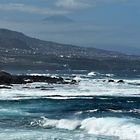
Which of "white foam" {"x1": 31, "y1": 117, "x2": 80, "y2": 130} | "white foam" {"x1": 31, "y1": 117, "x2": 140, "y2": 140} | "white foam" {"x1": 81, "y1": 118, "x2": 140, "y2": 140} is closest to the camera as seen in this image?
"white foam" {"x1": 81, "y1": 118, "x2": 140, "y2": 140}

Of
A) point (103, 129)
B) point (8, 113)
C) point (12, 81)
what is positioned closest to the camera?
point (103, 129)

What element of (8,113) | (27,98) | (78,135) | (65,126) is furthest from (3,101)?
(78,135)

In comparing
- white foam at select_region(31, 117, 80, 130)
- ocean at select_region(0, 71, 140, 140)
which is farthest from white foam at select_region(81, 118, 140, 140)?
white foam at select_region(31, 117, 80, 130)

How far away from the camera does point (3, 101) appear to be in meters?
53.3

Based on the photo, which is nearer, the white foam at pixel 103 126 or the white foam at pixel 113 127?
the white foam at pixel 113 127

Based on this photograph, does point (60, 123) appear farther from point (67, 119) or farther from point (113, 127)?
point (113, 127)

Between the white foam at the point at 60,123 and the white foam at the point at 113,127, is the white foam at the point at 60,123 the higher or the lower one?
the lower one

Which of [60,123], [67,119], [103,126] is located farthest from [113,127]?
[67,119]

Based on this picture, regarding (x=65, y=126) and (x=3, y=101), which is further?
(x=3, y=101)

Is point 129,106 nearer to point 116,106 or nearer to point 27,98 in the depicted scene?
point 116,106

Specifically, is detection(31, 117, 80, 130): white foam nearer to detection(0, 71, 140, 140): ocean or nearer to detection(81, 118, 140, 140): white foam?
detection(0, 71, 140, 140): ocean

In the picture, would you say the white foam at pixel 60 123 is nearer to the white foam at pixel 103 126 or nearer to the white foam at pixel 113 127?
the white foam at pixel 103 126

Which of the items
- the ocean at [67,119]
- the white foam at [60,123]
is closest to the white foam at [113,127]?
the ocean at [67,119]

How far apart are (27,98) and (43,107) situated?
967 cm
